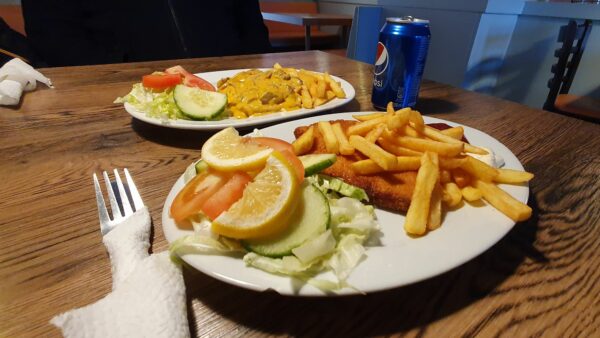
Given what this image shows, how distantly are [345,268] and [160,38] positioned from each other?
149 inches

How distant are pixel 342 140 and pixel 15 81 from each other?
5.82ft

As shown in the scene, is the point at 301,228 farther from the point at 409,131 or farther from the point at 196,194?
the point at 409,131

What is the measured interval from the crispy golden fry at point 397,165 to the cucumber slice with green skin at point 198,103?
30.1 inches

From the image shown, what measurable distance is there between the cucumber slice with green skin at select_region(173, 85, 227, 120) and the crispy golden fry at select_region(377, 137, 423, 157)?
76 centimetres

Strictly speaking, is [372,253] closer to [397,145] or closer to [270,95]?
[397,145]

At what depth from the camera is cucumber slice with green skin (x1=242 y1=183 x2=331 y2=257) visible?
0.68 metres

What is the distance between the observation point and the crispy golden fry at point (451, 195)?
85 cm

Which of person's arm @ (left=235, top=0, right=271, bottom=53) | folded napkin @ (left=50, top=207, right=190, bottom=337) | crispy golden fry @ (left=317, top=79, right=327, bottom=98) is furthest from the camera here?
person's arm @ (left=235, top=0, right=271, bottom=53)

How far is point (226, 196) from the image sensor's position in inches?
31.4

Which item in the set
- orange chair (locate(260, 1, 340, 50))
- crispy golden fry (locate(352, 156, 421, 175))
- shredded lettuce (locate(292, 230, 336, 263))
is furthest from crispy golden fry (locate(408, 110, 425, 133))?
orange chair (locate(260, 1, 340, 50))

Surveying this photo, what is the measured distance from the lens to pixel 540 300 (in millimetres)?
700

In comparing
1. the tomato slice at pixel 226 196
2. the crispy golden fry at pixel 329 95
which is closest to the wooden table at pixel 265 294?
the tomato slice at pixel 226 196

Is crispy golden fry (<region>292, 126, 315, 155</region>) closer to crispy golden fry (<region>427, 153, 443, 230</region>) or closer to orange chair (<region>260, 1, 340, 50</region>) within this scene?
crispy golden fry (<region>427, 153, 443, 230</region>)

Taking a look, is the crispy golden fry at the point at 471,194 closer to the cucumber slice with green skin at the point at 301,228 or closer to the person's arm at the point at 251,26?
Answer: the cucumber slice with green skin at the point at 301,228
